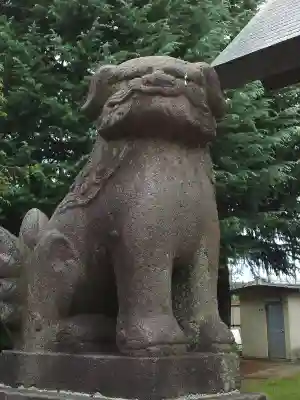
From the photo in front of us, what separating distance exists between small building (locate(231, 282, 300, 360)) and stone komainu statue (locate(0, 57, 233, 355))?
490 inches

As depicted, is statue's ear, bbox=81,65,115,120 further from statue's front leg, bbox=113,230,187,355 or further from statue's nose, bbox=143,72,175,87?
statue's front leg, bbox=113,230,187,355

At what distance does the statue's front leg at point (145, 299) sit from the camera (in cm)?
203

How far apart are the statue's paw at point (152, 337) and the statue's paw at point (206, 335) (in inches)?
4.1

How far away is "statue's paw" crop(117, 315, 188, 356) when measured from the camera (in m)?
2.01

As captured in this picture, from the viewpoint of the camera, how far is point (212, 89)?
2334mm

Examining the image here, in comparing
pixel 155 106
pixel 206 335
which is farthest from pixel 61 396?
pixel 155 106

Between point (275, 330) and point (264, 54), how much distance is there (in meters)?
11.1

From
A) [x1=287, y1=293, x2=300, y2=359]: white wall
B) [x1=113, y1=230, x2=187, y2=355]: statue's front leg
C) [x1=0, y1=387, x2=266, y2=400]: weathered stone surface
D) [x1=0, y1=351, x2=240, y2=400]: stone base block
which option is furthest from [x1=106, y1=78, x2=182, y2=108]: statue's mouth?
[x1=287, y1=293, x2=300, y2=359]: white wall

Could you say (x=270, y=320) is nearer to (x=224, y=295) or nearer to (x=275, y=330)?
(x=275, y=330)

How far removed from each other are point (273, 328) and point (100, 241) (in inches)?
552

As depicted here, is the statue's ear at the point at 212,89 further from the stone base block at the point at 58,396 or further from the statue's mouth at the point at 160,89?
the stone base block at the point at 58,396

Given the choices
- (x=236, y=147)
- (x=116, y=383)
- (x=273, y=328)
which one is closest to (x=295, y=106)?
(x=236, y=147)

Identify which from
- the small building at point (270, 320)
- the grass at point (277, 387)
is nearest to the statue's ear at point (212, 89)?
the grass at point (277, 387)

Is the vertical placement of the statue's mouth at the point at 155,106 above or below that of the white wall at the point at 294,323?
above
